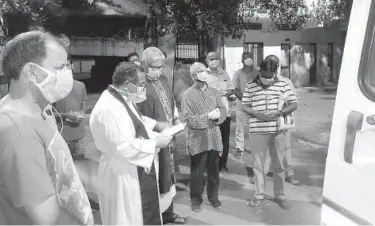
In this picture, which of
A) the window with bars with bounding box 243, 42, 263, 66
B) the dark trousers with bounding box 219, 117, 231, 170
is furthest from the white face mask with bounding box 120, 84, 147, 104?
the window with bars with bounding box 243, 42, 263, 66

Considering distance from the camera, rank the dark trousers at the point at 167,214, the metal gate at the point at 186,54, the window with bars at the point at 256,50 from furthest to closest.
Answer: the window with bars at the point at 256,50
the metal gate at the point at 186,54
the dark trousers at the point at 167,214

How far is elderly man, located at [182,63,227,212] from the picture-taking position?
17.3 ft

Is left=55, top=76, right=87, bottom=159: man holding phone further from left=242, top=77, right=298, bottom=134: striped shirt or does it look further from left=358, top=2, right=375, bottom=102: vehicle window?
left=358, top=2, right=375, bottom=102: vehicle window

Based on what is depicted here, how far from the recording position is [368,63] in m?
2.37

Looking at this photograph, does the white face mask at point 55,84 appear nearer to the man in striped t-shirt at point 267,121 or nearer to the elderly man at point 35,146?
the elderly man at point 35,146

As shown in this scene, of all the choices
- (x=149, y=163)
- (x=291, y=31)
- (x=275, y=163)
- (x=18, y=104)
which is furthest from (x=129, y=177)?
(x=291, y=31)

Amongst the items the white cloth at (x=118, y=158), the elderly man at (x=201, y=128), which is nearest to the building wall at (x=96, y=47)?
the elderly man at (x=201, y=128)

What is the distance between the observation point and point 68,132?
17.4 ft

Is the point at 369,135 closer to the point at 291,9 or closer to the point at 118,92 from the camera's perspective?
the point at 118,92

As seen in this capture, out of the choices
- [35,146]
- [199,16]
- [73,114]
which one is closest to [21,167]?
[35,146]

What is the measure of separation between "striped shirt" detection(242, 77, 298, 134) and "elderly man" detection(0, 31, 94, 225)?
11.0 feet

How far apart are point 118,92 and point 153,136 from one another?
431 millimetres

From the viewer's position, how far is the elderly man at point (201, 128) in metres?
5.29

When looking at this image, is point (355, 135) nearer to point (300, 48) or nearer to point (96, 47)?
point (96, 47)
